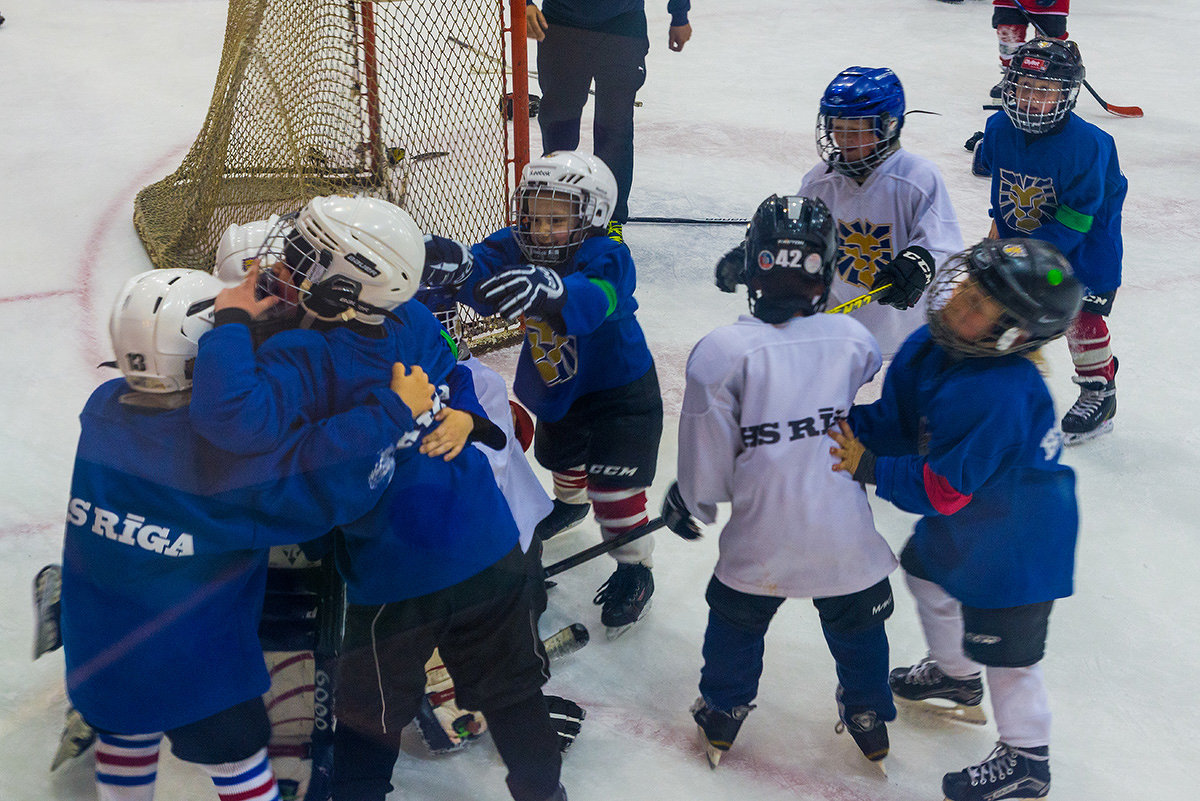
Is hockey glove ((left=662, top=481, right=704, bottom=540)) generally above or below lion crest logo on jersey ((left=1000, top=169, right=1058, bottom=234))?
below

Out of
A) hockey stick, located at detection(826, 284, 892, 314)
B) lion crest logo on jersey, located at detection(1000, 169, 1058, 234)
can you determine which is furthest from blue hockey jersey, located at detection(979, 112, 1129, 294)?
hockey stick, located at detection(826, 284, 892, 314)

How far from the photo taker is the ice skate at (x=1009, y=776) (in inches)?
68.7

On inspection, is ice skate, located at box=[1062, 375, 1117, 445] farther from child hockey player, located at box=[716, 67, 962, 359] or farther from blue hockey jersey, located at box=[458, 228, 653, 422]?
blue hockey jersey, located at box=[458, 228, 653, 422]

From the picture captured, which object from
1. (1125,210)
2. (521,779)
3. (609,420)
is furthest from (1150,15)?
(521,779)

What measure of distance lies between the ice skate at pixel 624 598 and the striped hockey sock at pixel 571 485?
25 centimetres

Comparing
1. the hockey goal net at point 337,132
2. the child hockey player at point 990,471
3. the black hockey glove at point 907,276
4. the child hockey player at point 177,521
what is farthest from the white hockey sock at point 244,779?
the hockey goal net at point 337,132

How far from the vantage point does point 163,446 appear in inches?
54.4

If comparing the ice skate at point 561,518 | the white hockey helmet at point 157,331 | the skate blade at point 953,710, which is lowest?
the skate blade at point 953,710

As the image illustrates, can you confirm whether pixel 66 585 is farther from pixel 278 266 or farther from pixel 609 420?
pixel 609 420

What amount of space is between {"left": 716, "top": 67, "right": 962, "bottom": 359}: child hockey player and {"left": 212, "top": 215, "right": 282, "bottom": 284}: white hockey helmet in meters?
0.96

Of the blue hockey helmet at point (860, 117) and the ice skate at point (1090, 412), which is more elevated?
the blue hockey helmet at point (860, 117)

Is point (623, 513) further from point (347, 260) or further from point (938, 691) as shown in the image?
point (347, 260)

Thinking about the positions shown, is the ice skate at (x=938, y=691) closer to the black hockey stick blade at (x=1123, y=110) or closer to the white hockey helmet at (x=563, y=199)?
the white hockey helmet at (x=563, y=199)

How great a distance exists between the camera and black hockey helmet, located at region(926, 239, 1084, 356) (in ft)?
4.97
